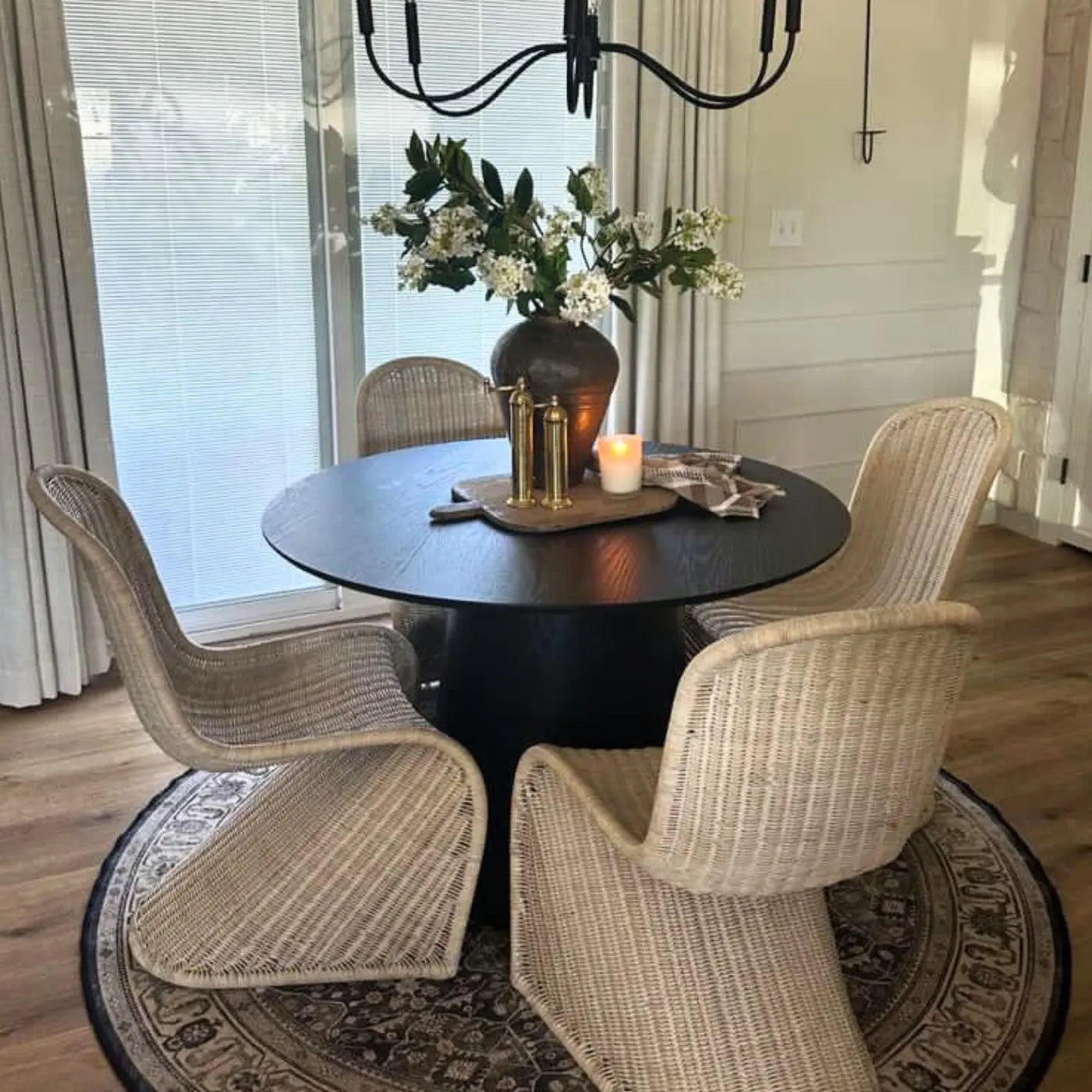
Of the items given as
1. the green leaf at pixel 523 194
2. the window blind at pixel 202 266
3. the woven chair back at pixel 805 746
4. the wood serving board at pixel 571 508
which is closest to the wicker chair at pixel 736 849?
the woven chair back at pixel 805 746

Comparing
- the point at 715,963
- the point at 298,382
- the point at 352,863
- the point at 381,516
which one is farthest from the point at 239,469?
the point at 715,963

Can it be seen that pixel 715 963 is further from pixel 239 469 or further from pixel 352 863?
pixel 239 469

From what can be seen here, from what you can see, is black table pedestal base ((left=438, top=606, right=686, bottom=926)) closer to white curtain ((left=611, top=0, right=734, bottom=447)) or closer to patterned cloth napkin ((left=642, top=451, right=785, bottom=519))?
patterned cloth napkin ((left=642, top=451, right=785, bottom=519))

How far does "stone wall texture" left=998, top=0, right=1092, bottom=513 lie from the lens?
13.5 feet

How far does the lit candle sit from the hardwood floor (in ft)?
3.76

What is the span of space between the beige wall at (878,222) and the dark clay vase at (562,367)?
175cm

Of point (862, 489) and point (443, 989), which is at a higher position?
point (862, 489)

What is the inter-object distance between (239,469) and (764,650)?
237 centimetres

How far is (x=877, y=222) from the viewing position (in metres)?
4.10

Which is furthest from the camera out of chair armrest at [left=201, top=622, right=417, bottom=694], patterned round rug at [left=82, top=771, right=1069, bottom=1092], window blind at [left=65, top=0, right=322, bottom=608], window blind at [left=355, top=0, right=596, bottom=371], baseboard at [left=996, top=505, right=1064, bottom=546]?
baseboard at [left=996, top=505, right=1064, bottom=546]

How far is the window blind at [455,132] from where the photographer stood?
133 inches

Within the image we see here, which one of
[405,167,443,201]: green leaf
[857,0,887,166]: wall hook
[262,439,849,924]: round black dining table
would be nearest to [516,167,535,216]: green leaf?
[405,167,443,201]: green leaf

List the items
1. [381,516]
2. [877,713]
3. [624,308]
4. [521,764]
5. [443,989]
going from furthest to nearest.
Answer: [624,308] → [381,516] → [443,989] → [521,764] → [877,713]

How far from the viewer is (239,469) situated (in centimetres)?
349
